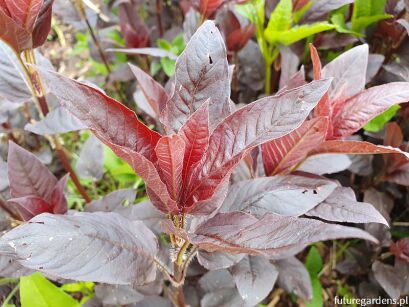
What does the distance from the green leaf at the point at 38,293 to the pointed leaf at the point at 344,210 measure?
26.3 inches

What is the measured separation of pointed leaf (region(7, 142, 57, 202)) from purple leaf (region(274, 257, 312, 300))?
2.14 ft

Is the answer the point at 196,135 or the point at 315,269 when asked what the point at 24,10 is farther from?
the point at 315,269

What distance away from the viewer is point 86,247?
0.68 meters

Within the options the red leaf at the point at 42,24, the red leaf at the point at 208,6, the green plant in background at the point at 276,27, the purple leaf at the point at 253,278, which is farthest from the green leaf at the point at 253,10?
the purple leaf at the point at 253,278

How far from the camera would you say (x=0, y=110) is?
1229mm

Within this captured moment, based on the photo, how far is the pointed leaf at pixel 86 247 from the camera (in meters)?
0.63

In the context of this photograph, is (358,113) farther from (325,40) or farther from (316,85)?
(325,40)

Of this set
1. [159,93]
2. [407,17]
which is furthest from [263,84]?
[159,93]

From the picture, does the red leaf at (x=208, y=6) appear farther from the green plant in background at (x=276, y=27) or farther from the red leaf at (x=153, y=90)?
the red leaf at (x=153, y=90)

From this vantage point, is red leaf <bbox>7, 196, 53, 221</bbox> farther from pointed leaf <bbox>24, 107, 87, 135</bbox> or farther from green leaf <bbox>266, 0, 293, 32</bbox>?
green leaf <bbox>266, 0, 293, 32</bbox>

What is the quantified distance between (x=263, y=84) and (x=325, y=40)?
0.26 meters

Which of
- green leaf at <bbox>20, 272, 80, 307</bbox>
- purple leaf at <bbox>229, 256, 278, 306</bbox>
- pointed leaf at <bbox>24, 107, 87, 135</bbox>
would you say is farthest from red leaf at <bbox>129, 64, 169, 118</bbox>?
green leaf at <bbox>20, 272, 80, 307</bbox>

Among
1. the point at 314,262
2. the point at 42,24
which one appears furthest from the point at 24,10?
the point at 314,262

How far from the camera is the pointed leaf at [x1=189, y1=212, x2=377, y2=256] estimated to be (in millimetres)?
616
